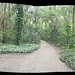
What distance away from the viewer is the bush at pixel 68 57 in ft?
20.1

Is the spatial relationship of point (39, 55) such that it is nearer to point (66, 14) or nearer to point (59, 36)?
point (59, 36)

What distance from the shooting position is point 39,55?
24.4 feet

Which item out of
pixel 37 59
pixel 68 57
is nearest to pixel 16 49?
pixel 37 59

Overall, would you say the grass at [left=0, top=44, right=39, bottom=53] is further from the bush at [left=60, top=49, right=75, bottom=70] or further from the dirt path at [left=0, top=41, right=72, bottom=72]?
the bush at [left=60, top=49, right=75, bottom=70]

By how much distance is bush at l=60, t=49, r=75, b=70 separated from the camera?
614cm

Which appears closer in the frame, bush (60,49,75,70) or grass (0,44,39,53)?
bush (60,49,75,70)

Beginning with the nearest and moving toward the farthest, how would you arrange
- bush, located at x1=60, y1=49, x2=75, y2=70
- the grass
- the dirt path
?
bush, located at x1=60, y1=49, x2=75, y2=70 < the dirt path < the grass

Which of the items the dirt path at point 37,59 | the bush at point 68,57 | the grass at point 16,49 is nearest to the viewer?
the bush at point 68,57

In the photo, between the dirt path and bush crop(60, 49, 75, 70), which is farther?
the dirt path

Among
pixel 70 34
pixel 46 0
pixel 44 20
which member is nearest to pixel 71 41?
pixel 70 34

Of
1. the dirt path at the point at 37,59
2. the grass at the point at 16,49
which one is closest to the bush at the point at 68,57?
the dirt path at the point at 37,59

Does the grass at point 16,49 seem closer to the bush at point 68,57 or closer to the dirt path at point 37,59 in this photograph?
the dirt path at point 37,59

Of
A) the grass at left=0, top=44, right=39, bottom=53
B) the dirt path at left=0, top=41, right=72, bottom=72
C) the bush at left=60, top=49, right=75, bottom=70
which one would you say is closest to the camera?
the bush at left=60, top=49, right=75, bottom=70

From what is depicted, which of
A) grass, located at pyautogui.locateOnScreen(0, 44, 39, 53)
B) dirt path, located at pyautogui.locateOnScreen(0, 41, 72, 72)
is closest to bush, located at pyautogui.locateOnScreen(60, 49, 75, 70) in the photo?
dirt path, located at pyautogui.locateOnScreen(0, 41, 72, 72)
